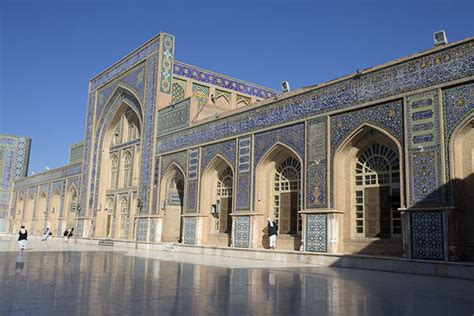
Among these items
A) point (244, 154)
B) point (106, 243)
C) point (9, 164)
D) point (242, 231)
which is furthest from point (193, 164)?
point (9, 164)

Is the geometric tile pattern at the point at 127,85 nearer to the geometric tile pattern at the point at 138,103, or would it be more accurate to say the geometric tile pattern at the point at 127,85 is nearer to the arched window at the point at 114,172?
the geometric tile pattern at the point at 138,103

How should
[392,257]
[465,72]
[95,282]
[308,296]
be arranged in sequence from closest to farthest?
[308,296]
[95,282]
[465,72]
[392,257]

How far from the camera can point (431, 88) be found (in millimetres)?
10820

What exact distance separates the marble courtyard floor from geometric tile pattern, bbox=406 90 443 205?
7.46ft

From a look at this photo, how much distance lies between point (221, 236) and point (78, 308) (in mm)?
12536

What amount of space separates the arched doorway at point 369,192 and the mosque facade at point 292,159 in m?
0.03

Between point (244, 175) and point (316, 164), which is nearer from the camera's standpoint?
point (316, 164)

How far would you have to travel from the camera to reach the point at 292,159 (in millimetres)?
15125

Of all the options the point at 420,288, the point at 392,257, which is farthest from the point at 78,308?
the point at 392,257

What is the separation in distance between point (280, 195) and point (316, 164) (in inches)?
96.0

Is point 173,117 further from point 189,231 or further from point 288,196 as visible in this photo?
point 288,196

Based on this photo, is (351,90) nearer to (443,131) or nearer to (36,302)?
(443,131)

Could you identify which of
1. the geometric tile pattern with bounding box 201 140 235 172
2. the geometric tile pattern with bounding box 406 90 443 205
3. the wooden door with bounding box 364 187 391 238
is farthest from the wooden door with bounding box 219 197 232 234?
the geometric tile pattern with bounding box 406 90 443 205

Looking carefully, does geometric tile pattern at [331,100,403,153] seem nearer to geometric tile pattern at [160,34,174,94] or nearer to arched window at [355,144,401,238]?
arched window at [355,144,401,238]
